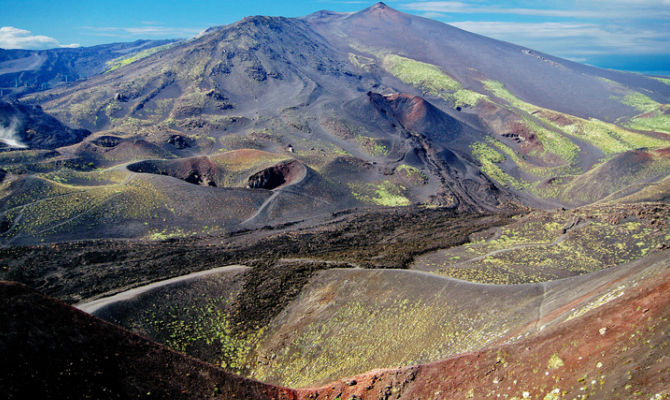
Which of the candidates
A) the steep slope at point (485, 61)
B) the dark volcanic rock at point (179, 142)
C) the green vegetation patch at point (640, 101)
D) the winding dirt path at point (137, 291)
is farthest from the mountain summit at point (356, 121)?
the winding dirt path at point (137, 291)

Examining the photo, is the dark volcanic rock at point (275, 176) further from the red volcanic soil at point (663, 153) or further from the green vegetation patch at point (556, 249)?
the red volcanic soil at point (663, 153)

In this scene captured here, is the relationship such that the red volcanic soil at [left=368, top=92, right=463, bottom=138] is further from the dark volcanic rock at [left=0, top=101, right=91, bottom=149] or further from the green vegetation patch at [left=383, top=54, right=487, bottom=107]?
the dark volcanic rock at [left=0, top=101, right=91, bottom=149]

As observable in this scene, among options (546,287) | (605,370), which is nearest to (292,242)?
(546,287)

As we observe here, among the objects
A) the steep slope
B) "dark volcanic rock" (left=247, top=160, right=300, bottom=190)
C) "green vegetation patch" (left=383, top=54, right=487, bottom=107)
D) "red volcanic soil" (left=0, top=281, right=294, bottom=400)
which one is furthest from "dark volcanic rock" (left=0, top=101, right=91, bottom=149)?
the steep slope

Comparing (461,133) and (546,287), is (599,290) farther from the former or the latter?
(461,133)

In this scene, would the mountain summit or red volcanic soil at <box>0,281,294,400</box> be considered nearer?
red volcanic soil at <box>0,281,294,400</box>
